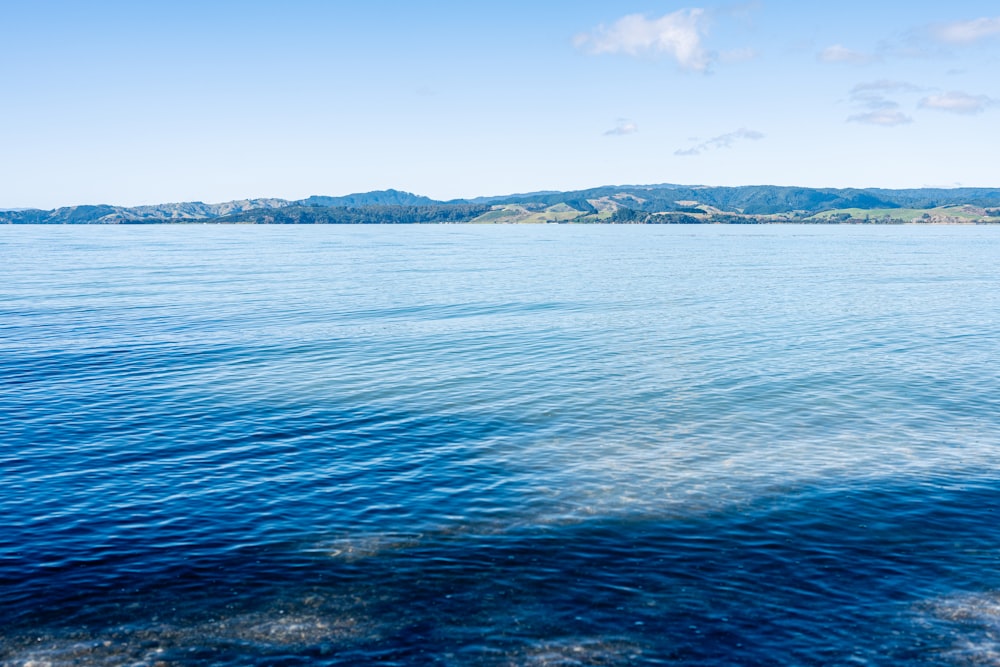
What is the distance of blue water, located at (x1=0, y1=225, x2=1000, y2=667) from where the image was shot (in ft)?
75.8

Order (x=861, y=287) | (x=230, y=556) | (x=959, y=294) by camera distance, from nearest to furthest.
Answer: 1. (x=230, y=556)
2. (x=959, y=294)
3. (x=861, y=287)

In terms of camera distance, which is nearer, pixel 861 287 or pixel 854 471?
pixel 854 471

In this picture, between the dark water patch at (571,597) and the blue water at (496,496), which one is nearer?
the dark water patch at (571,597)

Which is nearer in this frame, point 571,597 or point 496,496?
point 571,597

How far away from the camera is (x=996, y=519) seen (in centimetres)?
3164

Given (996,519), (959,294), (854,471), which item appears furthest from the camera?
(959,294)

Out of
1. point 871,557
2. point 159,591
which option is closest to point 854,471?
point 871,557

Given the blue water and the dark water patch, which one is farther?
the blue water

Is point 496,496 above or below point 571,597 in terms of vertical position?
above

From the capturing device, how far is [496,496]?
33.8 metres

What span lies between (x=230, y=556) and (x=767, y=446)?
27.8m

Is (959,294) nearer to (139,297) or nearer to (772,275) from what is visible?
(772,275)

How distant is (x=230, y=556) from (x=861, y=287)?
4609 inches

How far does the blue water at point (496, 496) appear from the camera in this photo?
2311cm
